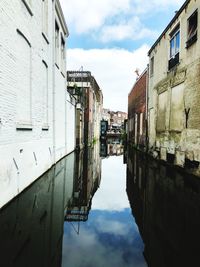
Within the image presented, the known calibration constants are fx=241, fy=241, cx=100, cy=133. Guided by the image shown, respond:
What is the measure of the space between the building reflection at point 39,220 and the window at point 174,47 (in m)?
8.15

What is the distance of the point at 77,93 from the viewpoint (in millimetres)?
21594

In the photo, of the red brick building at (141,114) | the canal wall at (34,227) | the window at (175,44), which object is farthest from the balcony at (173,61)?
the canal wall at (34,227)

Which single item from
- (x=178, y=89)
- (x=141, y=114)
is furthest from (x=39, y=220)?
(x=141, y=114)

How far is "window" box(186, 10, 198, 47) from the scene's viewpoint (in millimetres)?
9637

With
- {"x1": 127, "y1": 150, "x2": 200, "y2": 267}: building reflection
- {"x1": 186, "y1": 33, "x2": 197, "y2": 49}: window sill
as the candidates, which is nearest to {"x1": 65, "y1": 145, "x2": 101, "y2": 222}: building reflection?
{"x1": 127, "y1": 150, "x2": 200, "y2": 267}: building reflection

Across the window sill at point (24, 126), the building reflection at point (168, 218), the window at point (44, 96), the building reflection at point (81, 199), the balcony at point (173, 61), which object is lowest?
the building reflection at point (81, 199)

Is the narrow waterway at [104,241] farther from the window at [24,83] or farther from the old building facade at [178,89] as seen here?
the old building facade at [178,89]

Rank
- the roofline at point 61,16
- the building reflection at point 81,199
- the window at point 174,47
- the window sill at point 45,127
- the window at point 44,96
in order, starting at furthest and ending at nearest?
the window at point 174,47 < the roofline at point 61,16 < the window at point 44,96 < the window sill at point 45,127 < the building reflection at point 81,199

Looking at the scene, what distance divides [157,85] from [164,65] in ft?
5.09

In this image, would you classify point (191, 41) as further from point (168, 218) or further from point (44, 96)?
point (168, 218)

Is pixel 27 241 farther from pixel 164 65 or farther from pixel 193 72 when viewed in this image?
pixel 164 65

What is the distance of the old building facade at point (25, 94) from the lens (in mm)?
5184

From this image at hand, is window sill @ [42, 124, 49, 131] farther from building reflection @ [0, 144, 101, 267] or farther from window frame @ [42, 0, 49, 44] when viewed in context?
window frame @ [42, 0, 49, 44]

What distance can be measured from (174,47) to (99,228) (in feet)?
35.3
